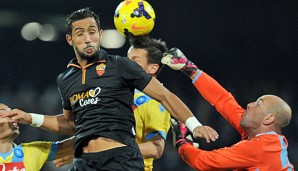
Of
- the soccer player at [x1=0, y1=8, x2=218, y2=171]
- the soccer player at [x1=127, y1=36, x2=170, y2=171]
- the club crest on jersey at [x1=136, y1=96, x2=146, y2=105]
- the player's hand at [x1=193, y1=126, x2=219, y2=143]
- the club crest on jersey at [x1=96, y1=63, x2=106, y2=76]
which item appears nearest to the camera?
the player's hand at [x1=193, y1=126, x2=219, y2=143]

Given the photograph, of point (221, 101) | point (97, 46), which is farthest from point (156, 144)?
point (97, 46)

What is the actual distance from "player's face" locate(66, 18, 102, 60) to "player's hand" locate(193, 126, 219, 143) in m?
0.71

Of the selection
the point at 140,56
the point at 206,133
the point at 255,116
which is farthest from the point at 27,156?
the point at 255,116

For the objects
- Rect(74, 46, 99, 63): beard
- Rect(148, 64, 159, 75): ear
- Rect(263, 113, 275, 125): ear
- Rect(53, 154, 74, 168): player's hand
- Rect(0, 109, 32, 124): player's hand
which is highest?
Rect(74, 46, 99, 63): beard

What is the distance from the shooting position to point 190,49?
6.73m

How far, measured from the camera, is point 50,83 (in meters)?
6.45

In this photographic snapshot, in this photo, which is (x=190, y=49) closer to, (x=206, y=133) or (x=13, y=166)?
(x=13, y=166)

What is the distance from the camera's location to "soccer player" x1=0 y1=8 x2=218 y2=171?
2.85m

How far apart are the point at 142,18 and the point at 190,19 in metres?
3.26

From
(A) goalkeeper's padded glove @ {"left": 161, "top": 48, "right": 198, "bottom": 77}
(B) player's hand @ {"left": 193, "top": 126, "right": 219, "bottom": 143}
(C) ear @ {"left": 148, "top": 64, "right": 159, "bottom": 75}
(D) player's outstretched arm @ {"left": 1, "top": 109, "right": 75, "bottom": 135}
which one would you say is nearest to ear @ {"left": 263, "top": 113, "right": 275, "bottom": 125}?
(A) goalkeeper's padded glove @ {"left": 161, "top": 48, "right": 198, "bottom": 77}

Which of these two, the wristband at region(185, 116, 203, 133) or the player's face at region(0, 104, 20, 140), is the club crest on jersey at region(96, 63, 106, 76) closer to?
the wristband at region(185, 116, 203, 133)

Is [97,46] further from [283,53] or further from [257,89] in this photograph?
[283,53]

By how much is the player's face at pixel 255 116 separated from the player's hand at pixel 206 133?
68 cm

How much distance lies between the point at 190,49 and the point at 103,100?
12.9 ft
